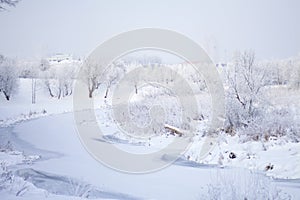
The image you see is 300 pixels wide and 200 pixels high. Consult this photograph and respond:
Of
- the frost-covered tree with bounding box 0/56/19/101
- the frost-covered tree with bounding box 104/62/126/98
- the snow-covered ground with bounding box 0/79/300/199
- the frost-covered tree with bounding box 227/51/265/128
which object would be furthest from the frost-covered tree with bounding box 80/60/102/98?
the frost-covered tree with bounding box 227/51/265/128

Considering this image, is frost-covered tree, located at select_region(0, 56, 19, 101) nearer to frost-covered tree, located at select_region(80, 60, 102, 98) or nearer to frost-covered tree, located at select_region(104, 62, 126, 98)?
frost-covered tree, located at select_region(80, 60, 102, 98)

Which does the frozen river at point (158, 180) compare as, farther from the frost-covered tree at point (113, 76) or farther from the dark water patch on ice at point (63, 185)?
the frost-covered tree at point (113, 76)

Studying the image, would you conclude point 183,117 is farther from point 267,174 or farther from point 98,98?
point 98,98

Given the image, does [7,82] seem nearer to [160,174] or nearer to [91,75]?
[91,75]

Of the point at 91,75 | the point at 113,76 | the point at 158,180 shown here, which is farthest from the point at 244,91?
the point at 113,76

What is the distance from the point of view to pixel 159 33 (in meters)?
21.2

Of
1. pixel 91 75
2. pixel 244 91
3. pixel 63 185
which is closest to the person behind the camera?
pixel 63 185

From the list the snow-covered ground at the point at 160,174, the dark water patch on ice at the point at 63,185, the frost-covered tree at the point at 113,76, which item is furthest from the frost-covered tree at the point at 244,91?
the frost-covered tree at the point at 113,76

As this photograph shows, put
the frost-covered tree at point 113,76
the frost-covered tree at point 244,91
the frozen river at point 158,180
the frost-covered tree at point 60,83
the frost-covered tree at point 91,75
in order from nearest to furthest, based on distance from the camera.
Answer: the frozen river at point 158,180 < the frost-covered tree at point 244,91 < the frost-covered tree at point 91,75 < the frost-covered tree at point 60,83 < the frost-covered tree at point 113,76

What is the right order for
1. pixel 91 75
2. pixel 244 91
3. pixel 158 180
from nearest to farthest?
pixel 158 180 < pixel 244 91 < pixel 91 75

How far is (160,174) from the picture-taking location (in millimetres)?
10078

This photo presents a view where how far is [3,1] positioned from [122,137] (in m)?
12.6

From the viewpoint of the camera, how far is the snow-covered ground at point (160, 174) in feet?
21.8

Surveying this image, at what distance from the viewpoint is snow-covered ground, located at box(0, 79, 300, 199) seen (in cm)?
666
